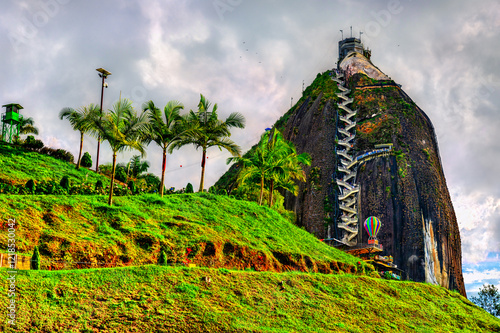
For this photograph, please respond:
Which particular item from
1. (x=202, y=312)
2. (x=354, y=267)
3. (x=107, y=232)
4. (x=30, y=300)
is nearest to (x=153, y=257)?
(x=107, y=232)

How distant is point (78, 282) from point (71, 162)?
29169mm

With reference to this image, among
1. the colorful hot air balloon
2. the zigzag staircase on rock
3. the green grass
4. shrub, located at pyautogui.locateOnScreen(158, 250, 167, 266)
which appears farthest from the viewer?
the zigzag staircase on rock

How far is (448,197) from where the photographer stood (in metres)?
Result: 57.8

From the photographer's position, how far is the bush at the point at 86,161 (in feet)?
149

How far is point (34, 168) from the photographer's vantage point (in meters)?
39.6

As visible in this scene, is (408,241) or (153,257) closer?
(153,257)

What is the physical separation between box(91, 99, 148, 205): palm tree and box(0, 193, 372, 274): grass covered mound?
2576 millimetres

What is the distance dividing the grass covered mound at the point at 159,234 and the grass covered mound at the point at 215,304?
6.64ft

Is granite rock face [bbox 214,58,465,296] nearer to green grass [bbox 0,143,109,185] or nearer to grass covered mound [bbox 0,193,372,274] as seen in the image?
grass covered mound [bbox 0,193,372,274]

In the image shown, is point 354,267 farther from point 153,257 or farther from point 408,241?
point 408,241

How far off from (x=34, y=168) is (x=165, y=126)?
14.2 m

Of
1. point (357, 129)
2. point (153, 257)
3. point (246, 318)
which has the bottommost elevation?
point (246, 318)

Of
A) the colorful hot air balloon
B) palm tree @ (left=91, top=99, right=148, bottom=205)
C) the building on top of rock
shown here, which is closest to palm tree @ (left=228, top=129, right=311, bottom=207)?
palm tree @ (left=91, top=99, right=148, bottom=205)

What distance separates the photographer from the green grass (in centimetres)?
3669
